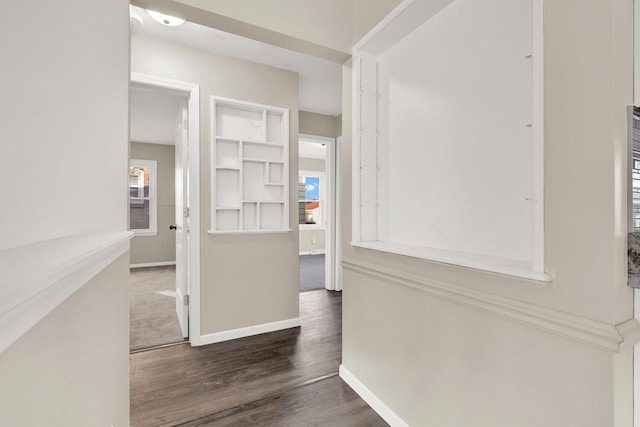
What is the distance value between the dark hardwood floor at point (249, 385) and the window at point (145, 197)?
14.3 ft

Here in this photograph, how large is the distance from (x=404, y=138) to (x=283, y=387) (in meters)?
1.73

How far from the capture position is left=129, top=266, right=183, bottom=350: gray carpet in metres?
2.63

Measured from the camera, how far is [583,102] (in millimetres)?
854

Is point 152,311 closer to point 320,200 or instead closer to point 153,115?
point 153,115

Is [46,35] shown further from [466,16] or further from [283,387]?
[283,387]

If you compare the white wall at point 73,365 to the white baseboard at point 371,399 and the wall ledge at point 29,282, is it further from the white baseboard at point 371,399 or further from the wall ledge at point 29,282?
the white baseboard at point 371,399

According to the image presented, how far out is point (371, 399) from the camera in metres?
1.72

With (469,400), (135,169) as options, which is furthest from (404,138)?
(135,169)

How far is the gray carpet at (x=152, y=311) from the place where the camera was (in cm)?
263

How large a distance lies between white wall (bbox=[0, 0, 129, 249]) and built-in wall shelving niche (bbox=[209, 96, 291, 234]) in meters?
1.65

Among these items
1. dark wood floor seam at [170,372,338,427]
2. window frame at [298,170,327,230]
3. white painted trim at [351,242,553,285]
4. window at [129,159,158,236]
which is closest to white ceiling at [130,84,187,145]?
window at [129,159,158,236]

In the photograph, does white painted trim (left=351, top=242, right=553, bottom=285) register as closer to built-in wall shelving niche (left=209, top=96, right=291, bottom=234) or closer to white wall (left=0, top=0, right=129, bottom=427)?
white wall (left=0, top=0, right=129, bottom=427)

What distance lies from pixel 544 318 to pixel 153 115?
489cm

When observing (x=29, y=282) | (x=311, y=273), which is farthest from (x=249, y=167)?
(x=311, y=273)
